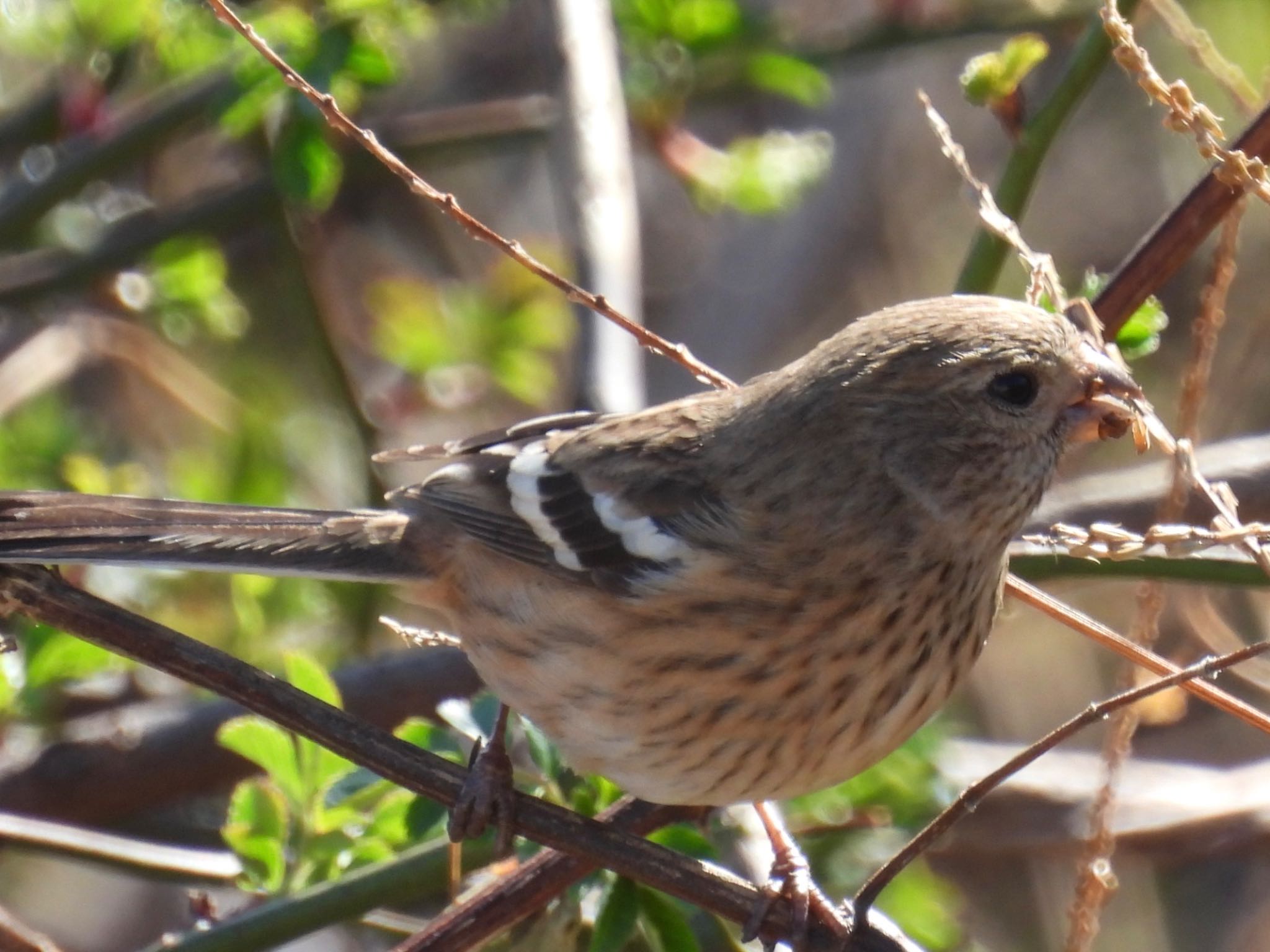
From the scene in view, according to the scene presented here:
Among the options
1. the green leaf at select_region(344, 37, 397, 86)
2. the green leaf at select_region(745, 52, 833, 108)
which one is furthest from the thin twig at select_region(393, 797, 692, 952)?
the green leaf at select_region(745, 52, 833, 108)

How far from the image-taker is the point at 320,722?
8.41ft

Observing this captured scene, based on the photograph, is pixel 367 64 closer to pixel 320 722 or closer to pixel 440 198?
pixel 440 198

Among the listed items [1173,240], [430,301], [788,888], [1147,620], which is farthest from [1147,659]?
[430,301]

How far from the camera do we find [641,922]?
2896 mm

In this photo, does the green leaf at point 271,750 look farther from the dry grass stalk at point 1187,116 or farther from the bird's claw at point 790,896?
the dry grass stalk at point 1187,116

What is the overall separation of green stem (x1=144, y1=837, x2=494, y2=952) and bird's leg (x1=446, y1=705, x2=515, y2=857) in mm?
146

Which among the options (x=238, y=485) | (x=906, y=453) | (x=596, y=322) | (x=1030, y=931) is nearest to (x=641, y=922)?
(x=906, y=453)

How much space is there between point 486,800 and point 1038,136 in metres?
1.65

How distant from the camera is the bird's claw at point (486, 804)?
111 inches

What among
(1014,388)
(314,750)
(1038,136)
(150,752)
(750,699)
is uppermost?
(1038,136)

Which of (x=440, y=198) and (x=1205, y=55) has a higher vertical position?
(x=440, y=198)

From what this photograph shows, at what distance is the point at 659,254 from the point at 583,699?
4.33 metres

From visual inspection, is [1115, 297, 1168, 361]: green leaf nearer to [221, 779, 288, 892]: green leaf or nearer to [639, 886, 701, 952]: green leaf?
[639, 886, 701, 952]: green leaf

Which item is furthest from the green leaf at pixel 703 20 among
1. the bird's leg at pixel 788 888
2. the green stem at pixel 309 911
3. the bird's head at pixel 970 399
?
the green stem at pixel 309 911
